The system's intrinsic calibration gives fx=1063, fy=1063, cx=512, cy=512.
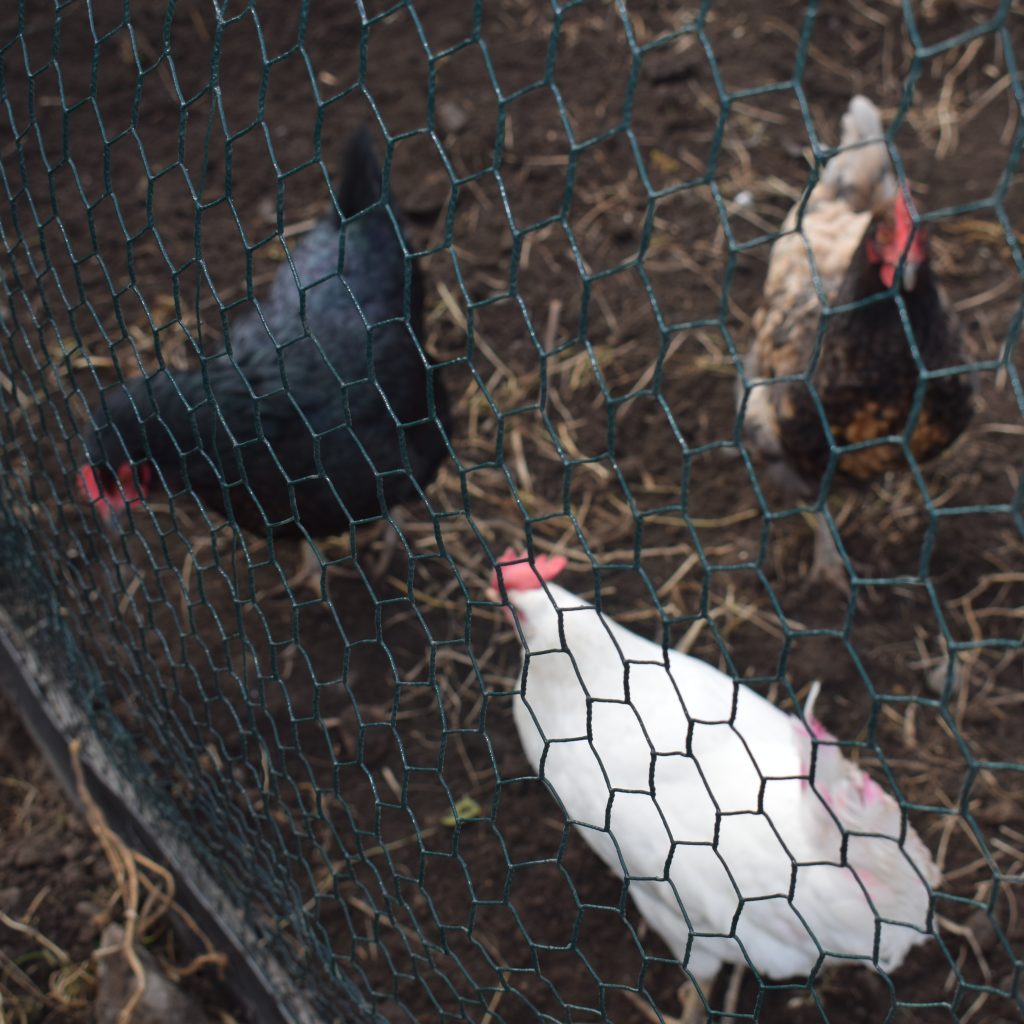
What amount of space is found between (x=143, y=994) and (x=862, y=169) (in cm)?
235

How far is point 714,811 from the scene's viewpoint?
1714 mm

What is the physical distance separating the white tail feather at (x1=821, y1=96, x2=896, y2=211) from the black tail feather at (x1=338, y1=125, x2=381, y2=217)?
112cm

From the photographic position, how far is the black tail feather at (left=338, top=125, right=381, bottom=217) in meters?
2.59

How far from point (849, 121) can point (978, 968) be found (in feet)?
6.24

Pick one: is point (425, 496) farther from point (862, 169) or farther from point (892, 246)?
point (862, 169)

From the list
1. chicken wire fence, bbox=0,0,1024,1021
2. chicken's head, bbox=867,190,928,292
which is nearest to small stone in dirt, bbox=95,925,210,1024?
chicken wire fence, bbox=0,0,1024,1021

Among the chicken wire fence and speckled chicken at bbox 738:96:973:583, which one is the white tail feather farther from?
the chicken wire fence

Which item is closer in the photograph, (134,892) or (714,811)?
(714,811)

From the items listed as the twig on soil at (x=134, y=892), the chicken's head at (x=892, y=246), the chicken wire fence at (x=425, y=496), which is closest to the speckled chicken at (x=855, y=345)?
the chicken's head at (x=892, y=246)

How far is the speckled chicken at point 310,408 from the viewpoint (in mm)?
2168

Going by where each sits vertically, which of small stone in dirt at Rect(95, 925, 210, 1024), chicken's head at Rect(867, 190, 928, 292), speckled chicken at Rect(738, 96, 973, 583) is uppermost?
chicken's head at Rect(867, 190, 928, 292)

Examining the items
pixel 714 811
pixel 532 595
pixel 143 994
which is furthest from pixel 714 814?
pixel 143 994

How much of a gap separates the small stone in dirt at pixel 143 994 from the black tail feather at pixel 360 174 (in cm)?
170

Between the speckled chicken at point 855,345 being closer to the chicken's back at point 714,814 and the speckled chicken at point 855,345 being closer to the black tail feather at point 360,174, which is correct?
the chicken's back at point 714,814
